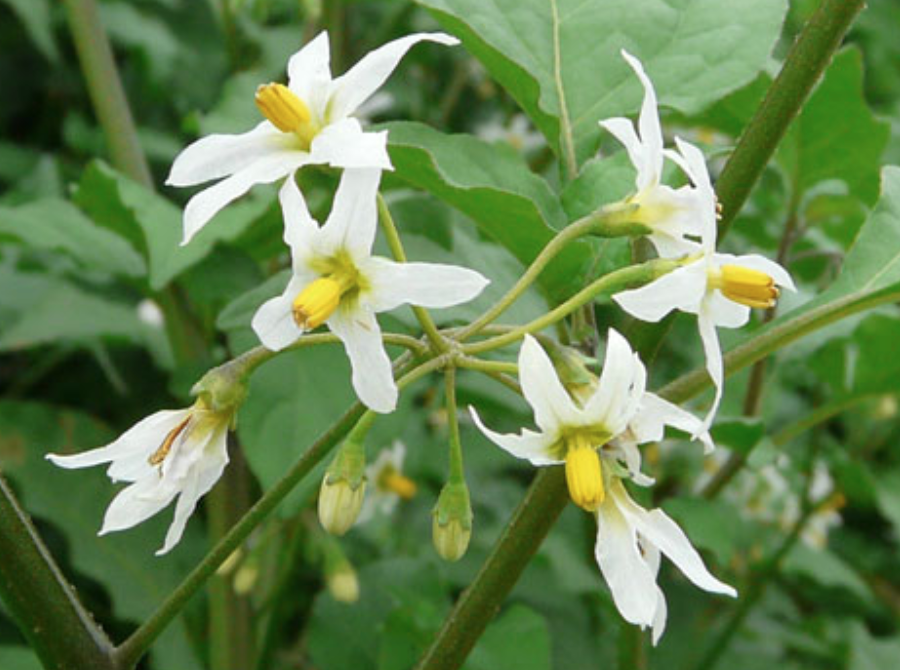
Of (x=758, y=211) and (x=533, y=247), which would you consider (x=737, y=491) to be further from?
(x=533, y=247)

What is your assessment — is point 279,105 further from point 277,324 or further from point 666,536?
point 666,536

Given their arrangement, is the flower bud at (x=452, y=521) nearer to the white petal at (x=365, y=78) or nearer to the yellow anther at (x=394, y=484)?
the white petal at (x=365, y=78)

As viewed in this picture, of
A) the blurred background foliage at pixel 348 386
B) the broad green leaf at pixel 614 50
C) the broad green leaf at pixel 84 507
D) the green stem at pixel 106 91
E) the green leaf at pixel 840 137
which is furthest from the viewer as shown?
the broad green leaf at pixel 84 507

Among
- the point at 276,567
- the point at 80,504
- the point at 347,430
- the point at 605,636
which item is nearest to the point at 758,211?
the point at 605,636

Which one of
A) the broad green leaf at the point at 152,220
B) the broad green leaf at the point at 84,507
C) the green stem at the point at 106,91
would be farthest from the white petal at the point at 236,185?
the broad green leaf at the point at 84,507

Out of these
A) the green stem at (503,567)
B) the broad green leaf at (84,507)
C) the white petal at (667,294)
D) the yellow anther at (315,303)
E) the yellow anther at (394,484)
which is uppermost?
the yellow anther at (315,303)
